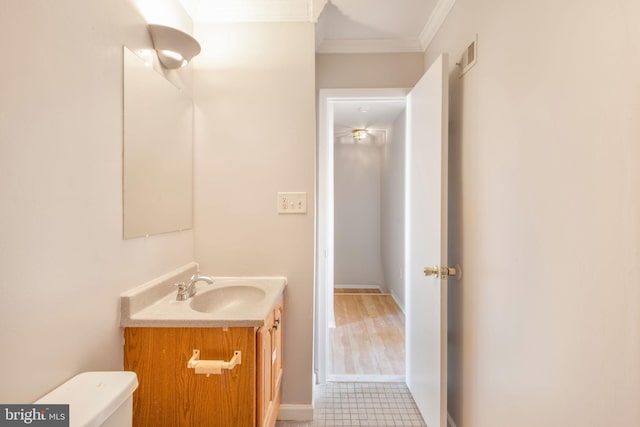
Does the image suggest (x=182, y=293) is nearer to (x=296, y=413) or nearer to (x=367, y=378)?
(x=296, y=413)

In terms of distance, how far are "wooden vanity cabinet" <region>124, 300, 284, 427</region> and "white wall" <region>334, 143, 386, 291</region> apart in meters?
3.70

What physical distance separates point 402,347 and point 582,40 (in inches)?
104

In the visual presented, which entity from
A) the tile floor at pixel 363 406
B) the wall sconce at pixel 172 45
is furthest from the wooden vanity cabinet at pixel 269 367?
the wall sconce at pixel 172 45

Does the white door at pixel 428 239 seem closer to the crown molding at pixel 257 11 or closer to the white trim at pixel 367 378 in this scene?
the white trim at pixel 367 378

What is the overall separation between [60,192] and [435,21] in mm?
2137

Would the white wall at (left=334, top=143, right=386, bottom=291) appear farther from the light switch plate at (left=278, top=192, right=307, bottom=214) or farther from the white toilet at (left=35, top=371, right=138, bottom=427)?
the white toilet at (left=35, top=371, right=138, bottom=427)

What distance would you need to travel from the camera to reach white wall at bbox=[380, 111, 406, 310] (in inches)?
153

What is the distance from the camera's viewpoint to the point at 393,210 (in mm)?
4219

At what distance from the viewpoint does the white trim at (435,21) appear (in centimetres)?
179

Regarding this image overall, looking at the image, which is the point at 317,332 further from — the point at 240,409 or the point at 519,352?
the point at 519,352

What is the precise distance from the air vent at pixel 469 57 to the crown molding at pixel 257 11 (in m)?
0.87

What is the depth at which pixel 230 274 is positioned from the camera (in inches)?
73.9

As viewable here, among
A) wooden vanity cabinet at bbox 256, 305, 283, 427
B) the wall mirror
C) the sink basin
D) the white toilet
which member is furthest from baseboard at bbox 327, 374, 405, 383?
the white toilet

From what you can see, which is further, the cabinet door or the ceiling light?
the ceiling light
